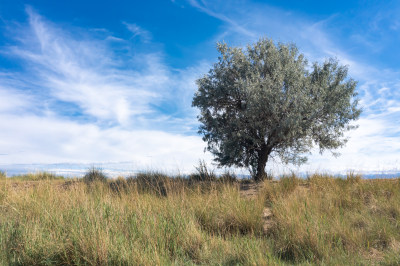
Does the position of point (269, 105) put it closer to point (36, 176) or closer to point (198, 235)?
point (198, 235)

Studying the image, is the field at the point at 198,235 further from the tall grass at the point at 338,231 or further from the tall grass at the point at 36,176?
the tall grass at the point at 36,176

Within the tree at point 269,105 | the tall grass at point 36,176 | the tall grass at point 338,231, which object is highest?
the tree at point 269,105

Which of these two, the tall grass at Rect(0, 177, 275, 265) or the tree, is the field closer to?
the tall grass at Rect(0, 177, 275, 265)

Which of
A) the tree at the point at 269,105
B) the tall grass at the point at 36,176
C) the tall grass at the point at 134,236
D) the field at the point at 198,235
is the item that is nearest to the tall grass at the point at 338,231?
the field at the point at 198,235

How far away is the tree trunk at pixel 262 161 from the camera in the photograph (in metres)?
15.0

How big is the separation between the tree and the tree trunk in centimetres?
5

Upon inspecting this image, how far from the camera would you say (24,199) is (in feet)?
27.5

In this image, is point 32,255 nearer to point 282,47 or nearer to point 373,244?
point 373,244

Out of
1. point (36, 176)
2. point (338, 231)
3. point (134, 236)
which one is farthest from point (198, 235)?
point (36, 176)

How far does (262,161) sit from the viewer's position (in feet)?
49.5

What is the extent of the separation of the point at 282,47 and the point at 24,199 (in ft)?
43.9

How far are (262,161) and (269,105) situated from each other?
349 centimetres

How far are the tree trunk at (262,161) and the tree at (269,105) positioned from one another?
0.05m

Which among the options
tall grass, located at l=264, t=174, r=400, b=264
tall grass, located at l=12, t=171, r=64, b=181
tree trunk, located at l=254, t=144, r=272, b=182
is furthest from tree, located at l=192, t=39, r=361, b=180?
tall grass, located at l=12, t=171, r=64, b=181
